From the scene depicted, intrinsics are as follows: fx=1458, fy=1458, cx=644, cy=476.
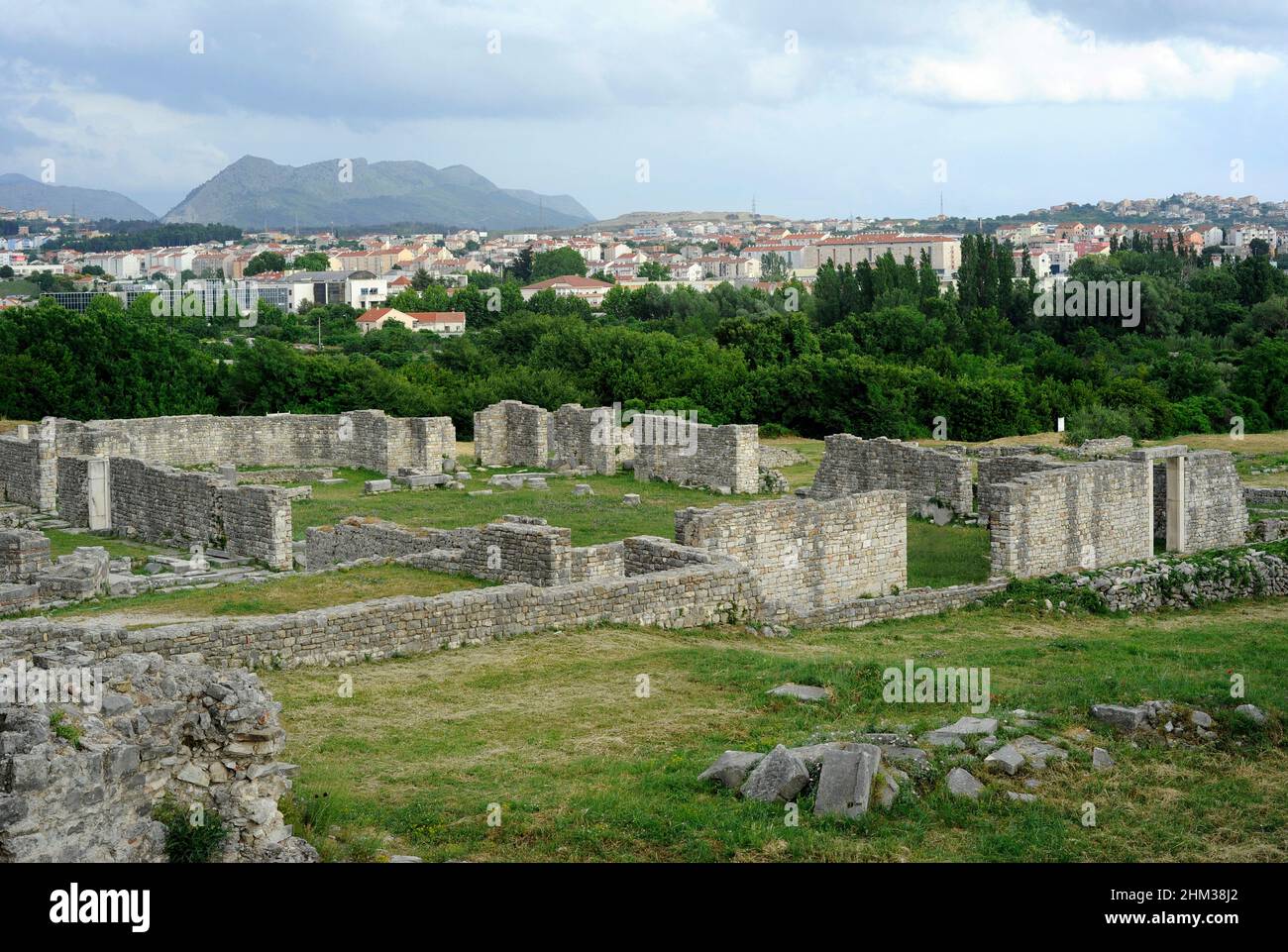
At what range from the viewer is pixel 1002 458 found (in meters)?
24.6

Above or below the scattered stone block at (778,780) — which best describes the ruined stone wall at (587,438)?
above

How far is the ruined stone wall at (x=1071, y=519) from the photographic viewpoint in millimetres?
20328

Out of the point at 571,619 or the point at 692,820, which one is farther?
the point at 571,619

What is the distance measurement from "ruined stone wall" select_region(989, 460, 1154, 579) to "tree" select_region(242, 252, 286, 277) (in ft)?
533

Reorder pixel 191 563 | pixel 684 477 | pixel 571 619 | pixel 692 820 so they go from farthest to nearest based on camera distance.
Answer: pixel 684 477 < pixel 191 563 < pixel 571 619 < pixel 692 820

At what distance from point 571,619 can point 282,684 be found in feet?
11.5

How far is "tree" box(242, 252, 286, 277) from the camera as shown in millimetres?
176125

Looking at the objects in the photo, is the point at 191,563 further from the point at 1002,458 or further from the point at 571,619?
the point at 1002,458

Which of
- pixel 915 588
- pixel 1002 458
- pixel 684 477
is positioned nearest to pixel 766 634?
pixel 915 588

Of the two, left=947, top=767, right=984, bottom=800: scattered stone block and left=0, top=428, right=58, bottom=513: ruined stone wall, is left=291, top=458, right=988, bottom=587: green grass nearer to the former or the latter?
left=0, top=428, right=58, bottom=513: ruined stone wall

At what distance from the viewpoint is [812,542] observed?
19.5 metres

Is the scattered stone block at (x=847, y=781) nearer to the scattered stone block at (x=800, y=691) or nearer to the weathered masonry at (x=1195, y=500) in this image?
the scattered stone block at (x=800, y=691)

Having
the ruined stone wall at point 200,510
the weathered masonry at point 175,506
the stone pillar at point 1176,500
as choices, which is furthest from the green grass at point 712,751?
the weathered masonry at point 175,506

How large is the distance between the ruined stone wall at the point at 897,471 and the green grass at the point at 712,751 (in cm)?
933
